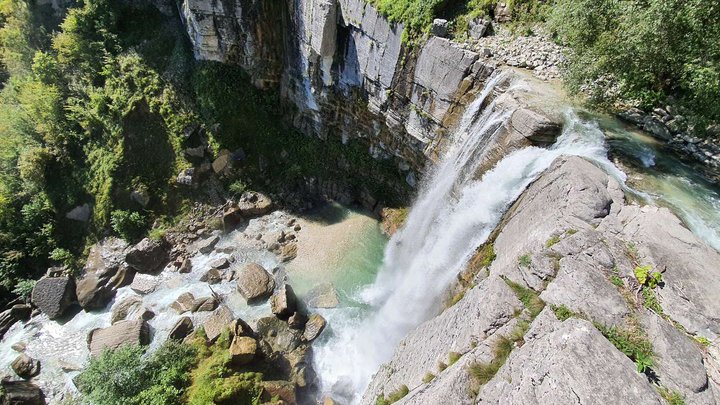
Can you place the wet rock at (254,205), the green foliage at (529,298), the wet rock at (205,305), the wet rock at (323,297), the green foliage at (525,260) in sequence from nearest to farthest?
the green foliage at (529,298)
the green foliage at (525,260)
the wet rock at (323,297)
the wet rock at (205,305)
the wet rock at (254,205)

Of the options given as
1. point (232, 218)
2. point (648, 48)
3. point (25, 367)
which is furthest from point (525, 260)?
point (25, 367)

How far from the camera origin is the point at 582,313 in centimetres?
648

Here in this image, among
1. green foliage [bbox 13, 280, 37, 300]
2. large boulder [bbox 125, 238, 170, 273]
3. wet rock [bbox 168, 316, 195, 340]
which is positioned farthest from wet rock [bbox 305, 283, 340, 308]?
green foliage [bbox 13, 280, 37, 300]

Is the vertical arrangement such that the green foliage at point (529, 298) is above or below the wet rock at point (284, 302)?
above

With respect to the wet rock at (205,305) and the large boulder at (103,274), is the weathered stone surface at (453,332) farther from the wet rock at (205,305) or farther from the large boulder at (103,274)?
the large boulder at (103,274)

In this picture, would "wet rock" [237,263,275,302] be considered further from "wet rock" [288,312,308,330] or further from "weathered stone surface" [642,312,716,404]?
"weathered stone surface" [642,312,716,404]

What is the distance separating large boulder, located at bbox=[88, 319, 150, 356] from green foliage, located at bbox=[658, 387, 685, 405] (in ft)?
55.6

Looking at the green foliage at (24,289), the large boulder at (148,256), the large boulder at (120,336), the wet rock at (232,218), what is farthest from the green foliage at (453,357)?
the green foliage at (24,289)

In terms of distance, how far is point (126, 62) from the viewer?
846 inches

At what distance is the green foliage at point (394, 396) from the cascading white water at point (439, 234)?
2.98 m

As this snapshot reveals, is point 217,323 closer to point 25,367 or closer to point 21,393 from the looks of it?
point 21,393

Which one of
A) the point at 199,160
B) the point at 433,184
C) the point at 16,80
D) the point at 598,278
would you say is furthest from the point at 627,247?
the point at 16,80

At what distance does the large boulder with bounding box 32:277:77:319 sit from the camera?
58.0 ft

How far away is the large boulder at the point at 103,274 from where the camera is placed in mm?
17828
